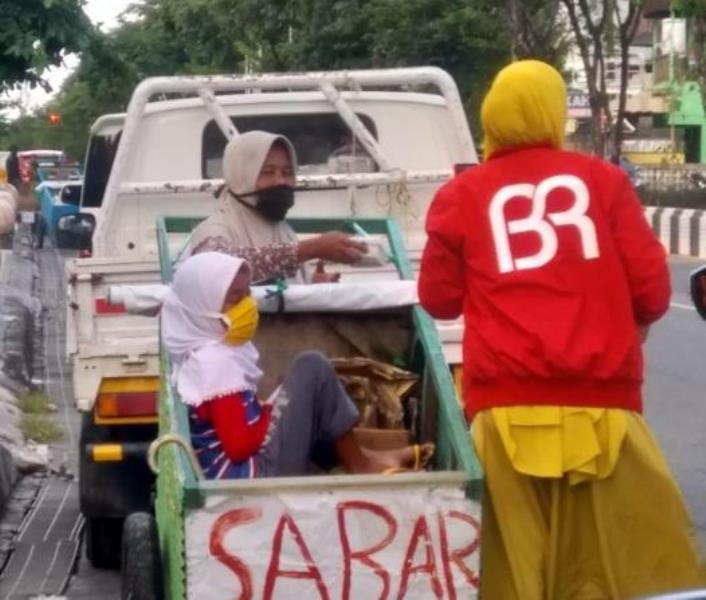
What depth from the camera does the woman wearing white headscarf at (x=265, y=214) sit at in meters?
6.59

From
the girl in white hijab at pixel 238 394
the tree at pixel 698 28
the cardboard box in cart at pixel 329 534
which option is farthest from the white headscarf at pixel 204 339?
the tree at pixel 698 28

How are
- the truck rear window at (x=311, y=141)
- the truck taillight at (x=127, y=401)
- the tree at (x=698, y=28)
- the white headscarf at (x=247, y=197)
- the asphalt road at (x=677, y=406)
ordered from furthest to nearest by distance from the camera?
the tree at (x=698, y=28) < the truck rear window at (x=311, y=141) < the asphalt road at (x=677, y=406) < the truck taillight at (x=127, y=401) < the white headscarf at (x=247, y=197)

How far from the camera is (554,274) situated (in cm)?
495

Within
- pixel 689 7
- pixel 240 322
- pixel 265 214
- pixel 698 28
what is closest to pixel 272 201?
pixel 265 214

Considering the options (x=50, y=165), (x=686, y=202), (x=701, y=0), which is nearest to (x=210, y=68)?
(x=50, y=165)

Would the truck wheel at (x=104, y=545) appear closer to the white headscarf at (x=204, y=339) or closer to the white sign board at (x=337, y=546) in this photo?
the white headscarf at (x=204, y=339)

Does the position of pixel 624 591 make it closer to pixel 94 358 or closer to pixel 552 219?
pixel 552 219

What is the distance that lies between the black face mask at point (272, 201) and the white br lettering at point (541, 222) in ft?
6.66

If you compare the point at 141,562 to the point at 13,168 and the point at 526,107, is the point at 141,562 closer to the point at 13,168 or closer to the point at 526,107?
the point at 526,107

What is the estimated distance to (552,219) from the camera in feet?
16.3

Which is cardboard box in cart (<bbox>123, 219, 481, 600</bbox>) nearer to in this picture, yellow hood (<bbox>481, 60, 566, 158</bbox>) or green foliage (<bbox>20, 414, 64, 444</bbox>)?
yellow hood (<bbox>481, 60, 566, 158</bbox>)

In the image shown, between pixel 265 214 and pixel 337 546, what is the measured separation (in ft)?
7.28

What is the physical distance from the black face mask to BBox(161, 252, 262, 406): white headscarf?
1.17m

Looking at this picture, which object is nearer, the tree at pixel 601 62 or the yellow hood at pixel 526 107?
the yellow hood at pixel 526 107
